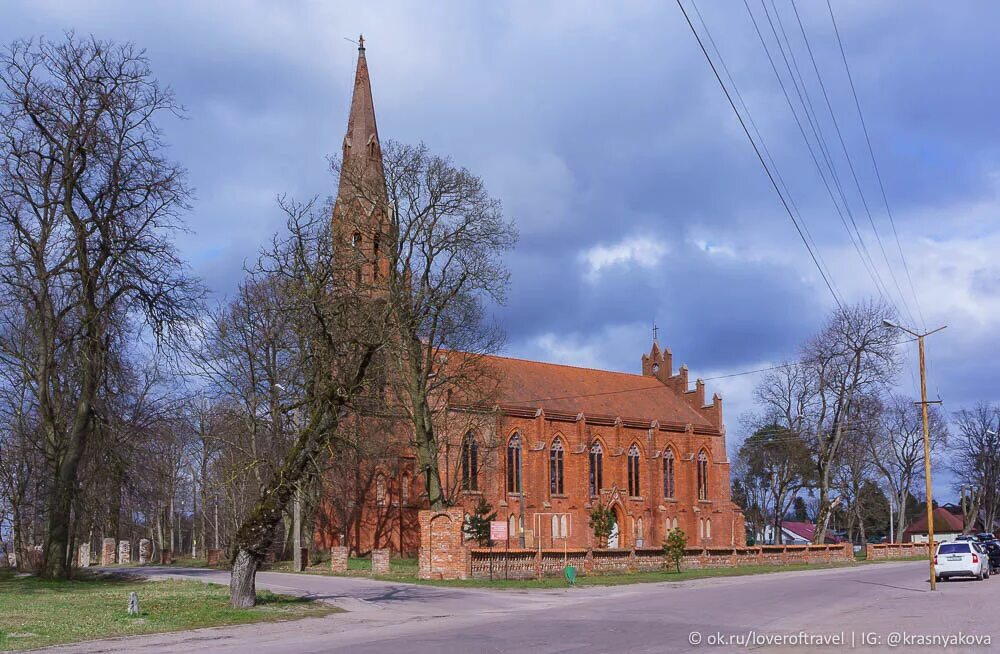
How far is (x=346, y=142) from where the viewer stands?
51.7 meters

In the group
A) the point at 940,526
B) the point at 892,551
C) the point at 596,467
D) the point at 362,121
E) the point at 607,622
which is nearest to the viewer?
the point at 607,622

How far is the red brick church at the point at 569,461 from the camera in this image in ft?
171

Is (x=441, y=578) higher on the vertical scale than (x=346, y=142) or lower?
lower

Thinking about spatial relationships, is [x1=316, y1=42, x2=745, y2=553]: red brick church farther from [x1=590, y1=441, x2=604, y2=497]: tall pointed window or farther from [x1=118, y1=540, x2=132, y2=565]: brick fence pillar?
[x1=118, y1=540, x2=132, y2=565]: brick fence pillar

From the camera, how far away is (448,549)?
3291 centimetres

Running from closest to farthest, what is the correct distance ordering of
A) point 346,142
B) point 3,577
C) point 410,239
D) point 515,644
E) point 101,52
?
point 515,644
point 101,52
point 3,577
point 410,239
point 346,142

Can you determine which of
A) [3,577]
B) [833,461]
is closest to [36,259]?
[3,577]

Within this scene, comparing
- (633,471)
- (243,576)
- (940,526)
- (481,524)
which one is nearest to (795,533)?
(940,526)

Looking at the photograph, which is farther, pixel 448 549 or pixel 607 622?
pixel 448 549

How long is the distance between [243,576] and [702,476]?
2103 inches

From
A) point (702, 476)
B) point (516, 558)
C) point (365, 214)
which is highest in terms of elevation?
point (365, 214)

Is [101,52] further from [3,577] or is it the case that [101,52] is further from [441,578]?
[441,578]

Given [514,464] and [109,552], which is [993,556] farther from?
[109,552]

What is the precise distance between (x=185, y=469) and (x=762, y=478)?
58.0 meters
